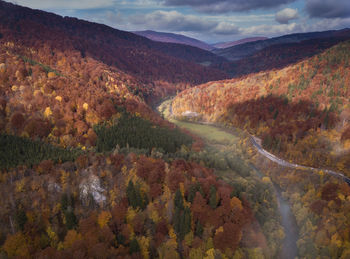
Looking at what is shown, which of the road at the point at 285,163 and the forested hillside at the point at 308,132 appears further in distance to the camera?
the road at the point at 285,163

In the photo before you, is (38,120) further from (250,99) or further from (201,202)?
(250,99)

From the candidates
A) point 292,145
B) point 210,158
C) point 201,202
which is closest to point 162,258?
point 201,202

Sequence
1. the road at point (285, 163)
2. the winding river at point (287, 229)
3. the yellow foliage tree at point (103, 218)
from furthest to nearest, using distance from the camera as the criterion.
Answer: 1. the road at point (285, 163)
2. the winding river at point (287, 229)
3. the yellow foliage tree at point (103, 218)

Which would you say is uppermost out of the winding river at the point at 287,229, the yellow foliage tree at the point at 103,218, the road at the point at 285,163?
the yellow foliage tree at the point at 103,218

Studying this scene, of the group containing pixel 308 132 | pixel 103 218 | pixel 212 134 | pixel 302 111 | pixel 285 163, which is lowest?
pixel 285 163

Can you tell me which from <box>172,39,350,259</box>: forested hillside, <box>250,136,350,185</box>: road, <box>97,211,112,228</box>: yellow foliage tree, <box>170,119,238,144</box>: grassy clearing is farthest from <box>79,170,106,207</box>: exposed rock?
<box>170,119,238,144</box>: grassy clearing

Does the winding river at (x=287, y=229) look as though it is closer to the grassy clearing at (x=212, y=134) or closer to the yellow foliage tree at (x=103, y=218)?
the grassy clearing at (x=212, y=134)

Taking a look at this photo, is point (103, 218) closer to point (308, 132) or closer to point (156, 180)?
point (156, 180)

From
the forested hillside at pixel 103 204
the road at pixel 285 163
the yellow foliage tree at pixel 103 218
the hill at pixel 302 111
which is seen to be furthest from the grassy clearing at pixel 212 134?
the yellow foliage tree at pixel 103 218

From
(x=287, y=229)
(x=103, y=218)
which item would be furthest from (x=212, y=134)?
(x=103, y=218)
